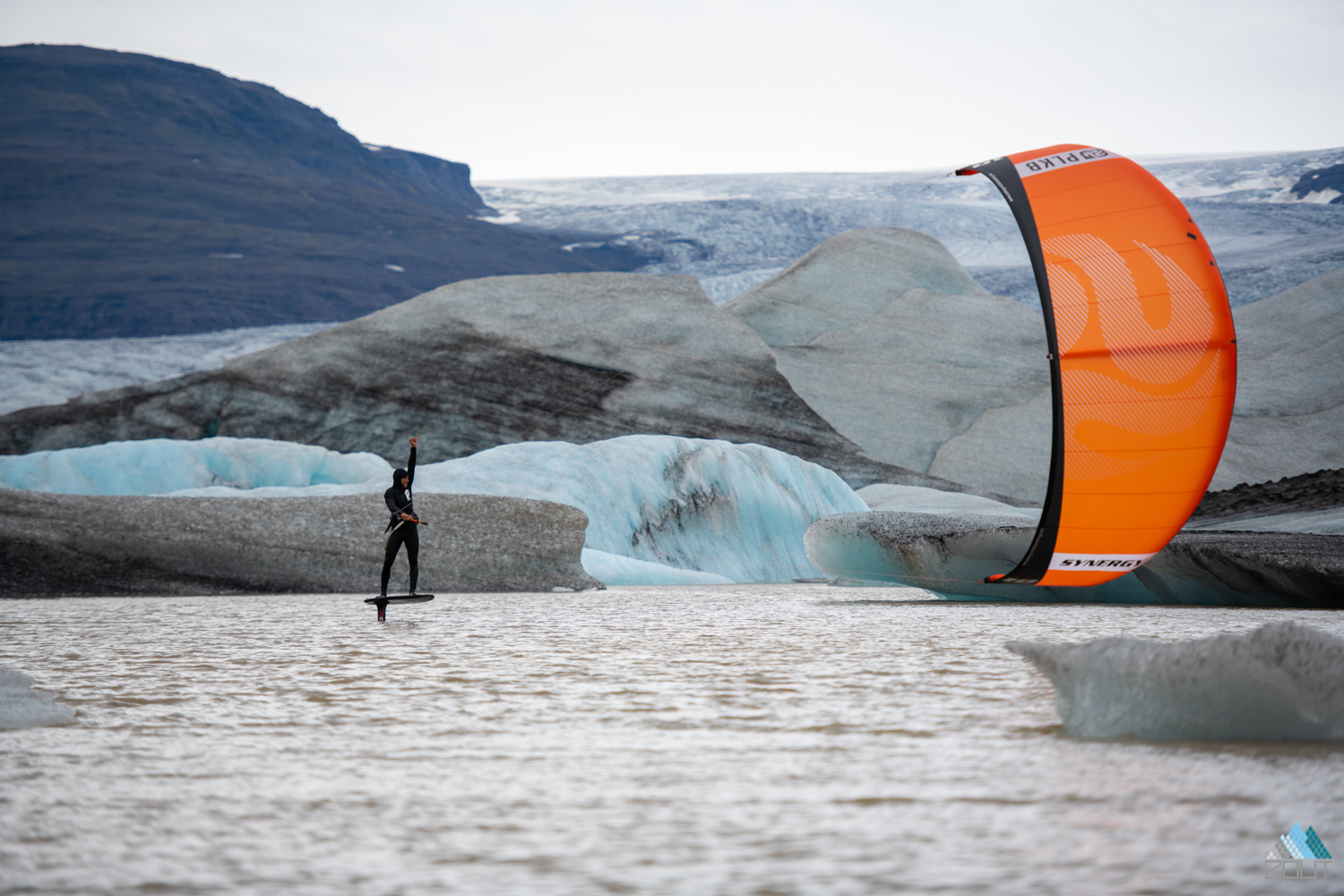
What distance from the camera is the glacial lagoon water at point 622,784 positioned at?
7.43 feet

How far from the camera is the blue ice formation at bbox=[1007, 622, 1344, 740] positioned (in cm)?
353

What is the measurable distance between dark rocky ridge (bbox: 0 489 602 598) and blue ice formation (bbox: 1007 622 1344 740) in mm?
11354

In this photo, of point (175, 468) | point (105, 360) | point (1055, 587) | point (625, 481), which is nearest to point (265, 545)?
point (625, 481)

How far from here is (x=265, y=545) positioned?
541 inches

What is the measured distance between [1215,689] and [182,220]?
76927mm

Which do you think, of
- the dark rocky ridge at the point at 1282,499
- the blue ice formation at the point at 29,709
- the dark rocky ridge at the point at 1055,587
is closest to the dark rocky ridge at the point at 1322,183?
the dark rocky ridge at the point at 1282,499

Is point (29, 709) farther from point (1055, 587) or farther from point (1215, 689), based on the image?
point (1055, 587)

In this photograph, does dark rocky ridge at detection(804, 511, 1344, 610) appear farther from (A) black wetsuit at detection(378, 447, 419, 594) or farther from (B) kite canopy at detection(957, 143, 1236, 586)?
(A) black wetsuit at detection(378, 447, 419, 594)

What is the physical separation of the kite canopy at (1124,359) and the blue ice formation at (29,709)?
5910mm

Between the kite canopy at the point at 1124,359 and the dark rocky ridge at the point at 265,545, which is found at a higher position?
the kite canopy at the point at 1124,359

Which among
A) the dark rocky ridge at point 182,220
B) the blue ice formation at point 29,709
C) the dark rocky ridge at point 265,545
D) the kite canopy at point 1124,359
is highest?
the dark rocky ridge at point 182,220

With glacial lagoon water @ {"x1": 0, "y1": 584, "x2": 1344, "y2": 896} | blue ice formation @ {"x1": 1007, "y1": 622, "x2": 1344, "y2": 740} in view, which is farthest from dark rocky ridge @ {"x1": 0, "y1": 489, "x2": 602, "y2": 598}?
blue ice formation @ {"x1": 1007, "y1": 622, "x2": 1344, "y2": 740}

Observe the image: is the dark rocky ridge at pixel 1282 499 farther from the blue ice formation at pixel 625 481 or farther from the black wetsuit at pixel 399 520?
the black wetsuit at pixel 399 520

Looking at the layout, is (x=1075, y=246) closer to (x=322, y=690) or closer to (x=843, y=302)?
(x=322, y=690)
